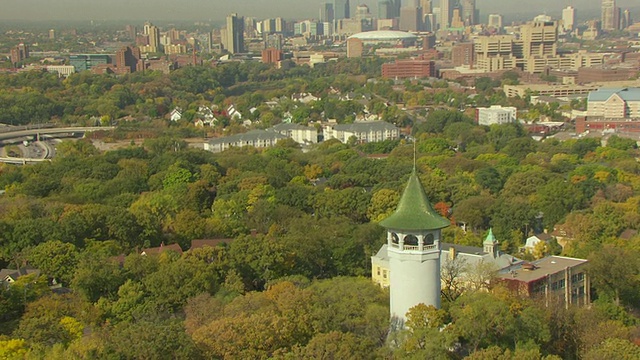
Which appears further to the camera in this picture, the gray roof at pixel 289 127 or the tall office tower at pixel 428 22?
the tall office tower at pixel 428 22

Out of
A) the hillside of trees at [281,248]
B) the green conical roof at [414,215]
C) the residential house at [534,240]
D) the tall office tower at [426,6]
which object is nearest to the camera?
the green conical roof at [414,215]

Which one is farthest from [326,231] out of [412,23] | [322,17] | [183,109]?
[322,17]

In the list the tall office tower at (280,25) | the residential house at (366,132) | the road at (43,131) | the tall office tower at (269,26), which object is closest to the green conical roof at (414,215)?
the residential house at (366,132)

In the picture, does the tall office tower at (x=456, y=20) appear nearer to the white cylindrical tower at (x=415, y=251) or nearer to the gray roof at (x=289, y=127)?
the gray roof at (x=289, y=127)

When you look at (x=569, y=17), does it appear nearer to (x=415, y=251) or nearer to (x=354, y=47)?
(x=354, y=47)

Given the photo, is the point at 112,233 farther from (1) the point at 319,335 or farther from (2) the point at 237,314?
(1) the point at 319,335

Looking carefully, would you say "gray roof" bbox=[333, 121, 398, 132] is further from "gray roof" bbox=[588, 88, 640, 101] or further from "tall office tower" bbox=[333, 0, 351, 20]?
"tall office tower" bbox=[333, 0, 351, 20]

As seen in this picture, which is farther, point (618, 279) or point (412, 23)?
point (412, 23)

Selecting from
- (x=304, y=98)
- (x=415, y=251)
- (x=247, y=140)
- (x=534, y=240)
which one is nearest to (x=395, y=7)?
(x=304, y=98)
